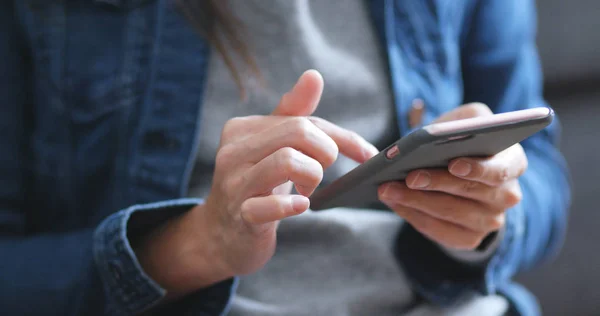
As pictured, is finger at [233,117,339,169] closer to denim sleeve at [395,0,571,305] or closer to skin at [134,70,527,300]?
skin at [134,70,527,300]

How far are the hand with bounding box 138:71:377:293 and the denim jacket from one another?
0.03 metres

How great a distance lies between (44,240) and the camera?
0.46 metres

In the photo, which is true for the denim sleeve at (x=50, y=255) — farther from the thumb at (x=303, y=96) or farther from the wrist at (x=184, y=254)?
the thumb at (x=303, y=96)

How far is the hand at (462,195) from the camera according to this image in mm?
374

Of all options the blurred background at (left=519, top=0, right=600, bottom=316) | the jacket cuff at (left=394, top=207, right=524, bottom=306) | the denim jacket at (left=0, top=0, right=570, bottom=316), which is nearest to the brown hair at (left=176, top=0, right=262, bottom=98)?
the denim jacket at (left=0, top=0, right=570, bottom=316)

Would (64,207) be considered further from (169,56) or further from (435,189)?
(435,189)

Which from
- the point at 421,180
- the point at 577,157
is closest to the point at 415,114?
the point at 421,180

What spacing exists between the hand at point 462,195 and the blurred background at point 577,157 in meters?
0.44

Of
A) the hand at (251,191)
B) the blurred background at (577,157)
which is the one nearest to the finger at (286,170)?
the hand at (251,191)

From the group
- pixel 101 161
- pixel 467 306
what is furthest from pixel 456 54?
pixel 101 161

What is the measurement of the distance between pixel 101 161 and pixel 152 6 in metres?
0.14

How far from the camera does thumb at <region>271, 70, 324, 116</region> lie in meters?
0.37

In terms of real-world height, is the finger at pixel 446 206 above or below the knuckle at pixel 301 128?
below

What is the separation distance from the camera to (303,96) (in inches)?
14.7
